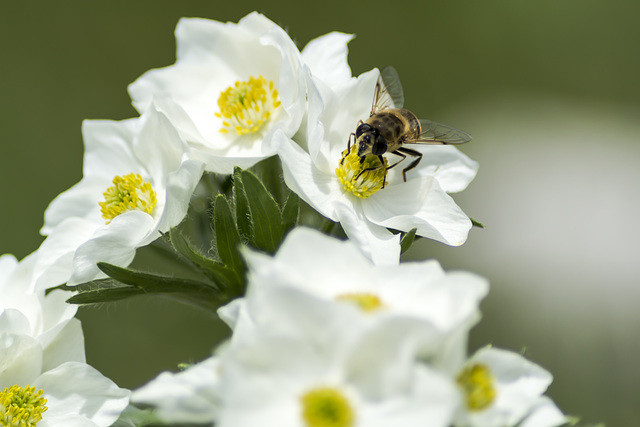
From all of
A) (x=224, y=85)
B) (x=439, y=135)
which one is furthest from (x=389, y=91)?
(x=224, y=85)

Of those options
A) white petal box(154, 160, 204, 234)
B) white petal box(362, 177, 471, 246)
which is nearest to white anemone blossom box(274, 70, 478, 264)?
white petal box(362, 177, 471, 246)

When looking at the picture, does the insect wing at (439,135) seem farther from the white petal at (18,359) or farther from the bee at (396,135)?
the white petal at (18,359)

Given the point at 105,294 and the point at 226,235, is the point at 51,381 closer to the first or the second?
the point at 105,294

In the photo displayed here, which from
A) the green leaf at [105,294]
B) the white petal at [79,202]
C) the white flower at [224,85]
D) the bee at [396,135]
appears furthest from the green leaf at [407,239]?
the white petal at [79,202]

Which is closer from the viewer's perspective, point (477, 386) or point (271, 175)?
point (477, 386)

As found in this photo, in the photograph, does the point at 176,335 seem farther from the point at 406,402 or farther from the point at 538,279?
the point at 406,402

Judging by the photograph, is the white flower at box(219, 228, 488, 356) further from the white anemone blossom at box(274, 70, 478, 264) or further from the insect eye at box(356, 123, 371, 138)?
the insect eye at box(356, 123, 371, 138)

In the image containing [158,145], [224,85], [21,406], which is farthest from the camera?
[224,85]
